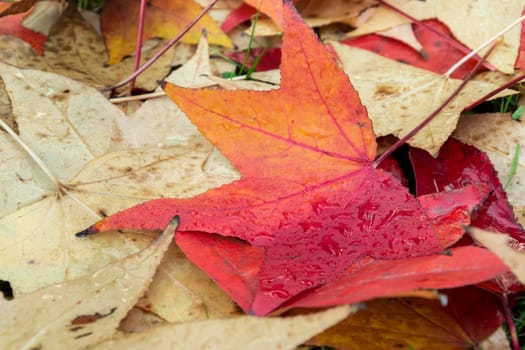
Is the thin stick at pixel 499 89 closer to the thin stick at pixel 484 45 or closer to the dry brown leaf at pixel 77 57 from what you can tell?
the thin stick at pixel 484 45

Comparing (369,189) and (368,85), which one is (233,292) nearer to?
(369,189)

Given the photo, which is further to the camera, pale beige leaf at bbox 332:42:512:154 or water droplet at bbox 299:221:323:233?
pale beige leaf at bbox 332:42:512:154

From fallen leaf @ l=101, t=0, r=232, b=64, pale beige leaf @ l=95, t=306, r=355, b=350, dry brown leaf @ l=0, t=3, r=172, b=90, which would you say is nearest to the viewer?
pale beige leaf @ l=95, t=306, r=355, b=350

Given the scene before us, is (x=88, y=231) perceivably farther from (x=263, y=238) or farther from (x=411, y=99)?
Answer: (x=411, y=99)

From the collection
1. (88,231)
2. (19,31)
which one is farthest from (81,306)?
(19,31)

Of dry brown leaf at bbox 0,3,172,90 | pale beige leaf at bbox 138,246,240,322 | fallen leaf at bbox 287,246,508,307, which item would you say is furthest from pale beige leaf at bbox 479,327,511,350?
dry brown leaf at bbox 0,3,172,90

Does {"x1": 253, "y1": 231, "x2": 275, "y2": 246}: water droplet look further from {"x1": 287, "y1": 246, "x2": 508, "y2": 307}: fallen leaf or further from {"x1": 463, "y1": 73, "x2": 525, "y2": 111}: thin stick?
{"x1": 463, "y1": 73, "x2": 525, "y2": 111}: thin stick
